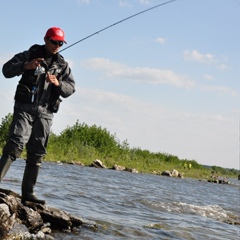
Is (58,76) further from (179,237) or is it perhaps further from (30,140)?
(179,237)

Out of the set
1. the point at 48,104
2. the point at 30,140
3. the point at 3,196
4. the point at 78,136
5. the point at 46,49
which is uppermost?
the point at 78,136

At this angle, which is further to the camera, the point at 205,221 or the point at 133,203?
the point at 133,203

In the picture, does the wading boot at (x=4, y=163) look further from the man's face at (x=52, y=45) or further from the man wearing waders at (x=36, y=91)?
the man's face at (x=52, y=45)

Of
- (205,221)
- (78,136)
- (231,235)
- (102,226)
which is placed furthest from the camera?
(78,136)

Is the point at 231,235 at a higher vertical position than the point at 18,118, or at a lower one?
lower

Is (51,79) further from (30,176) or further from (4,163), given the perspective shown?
(30,176)

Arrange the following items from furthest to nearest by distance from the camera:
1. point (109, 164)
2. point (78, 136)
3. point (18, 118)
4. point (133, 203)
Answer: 1. point (78, 136)
2. point (109, 164)
3. point (133, 203)
4. point (18, 118)

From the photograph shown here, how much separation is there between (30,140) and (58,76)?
2.86 feet

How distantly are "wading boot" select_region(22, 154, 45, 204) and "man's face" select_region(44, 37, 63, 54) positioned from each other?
A: 138 centimetres

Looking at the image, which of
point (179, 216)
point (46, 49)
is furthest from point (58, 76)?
point (179, 216)

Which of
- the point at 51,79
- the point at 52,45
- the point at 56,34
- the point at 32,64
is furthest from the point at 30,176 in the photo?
the point at 56,34

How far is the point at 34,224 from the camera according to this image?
636 cm

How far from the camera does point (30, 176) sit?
663 centimetres

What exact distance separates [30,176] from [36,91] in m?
1.24
